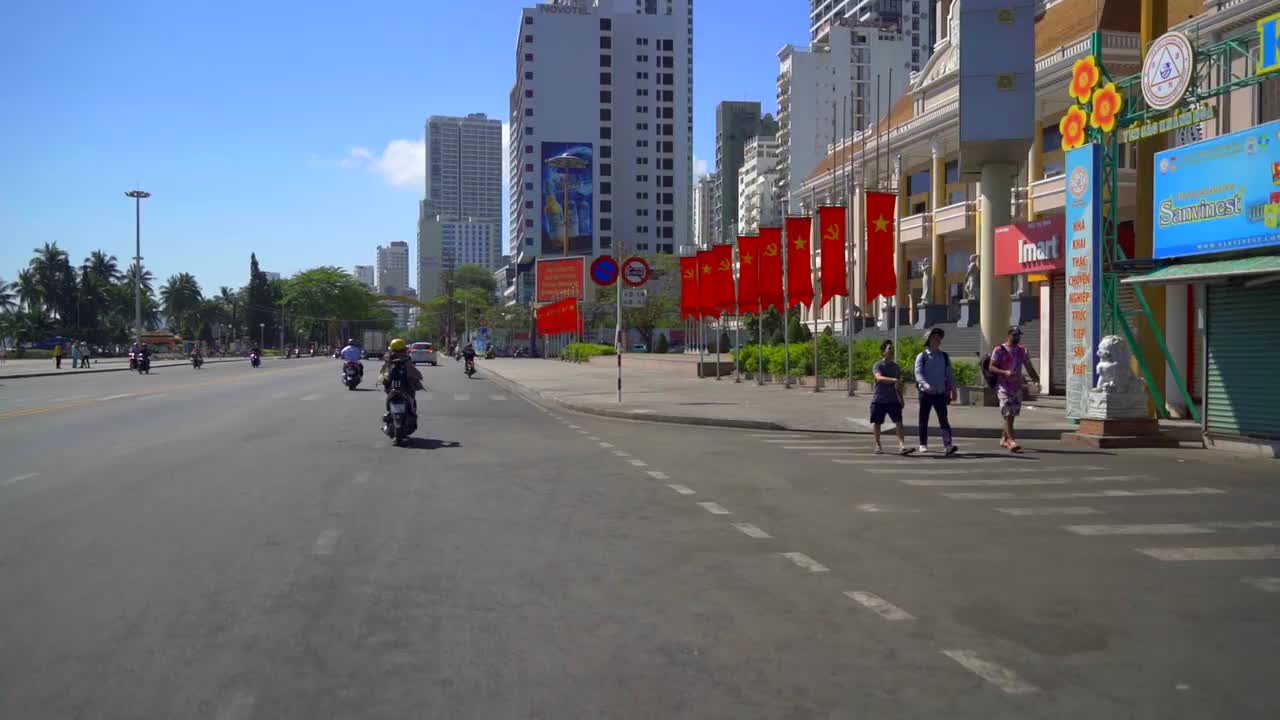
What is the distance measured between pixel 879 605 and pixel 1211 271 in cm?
1147

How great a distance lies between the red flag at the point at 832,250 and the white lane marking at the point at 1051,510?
19.1 metres

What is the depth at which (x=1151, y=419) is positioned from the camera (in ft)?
52.2

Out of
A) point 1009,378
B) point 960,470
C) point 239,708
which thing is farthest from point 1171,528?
point 239,708

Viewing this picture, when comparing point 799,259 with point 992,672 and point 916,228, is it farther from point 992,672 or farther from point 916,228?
point 992,672

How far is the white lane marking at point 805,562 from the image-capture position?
6910mm

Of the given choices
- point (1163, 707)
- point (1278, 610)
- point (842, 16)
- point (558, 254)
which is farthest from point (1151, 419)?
point (842, 16)

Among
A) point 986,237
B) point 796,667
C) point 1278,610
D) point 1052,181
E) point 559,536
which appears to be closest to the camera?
point 796,667

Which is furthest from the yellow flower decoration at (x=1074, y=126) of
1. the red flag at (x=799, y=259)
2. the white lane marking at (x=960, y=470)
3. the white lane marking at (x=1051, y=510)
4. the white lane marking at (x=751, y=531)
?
the red flag at (x=799, y=259)

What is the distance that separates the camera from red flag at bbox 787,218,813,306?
31.7 m

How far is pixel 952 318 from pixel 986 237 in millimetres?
20433

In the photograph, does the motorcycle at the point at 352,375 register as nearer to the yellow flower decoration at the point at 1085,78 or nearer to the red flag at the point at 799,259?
the red flag at the point at 799,259

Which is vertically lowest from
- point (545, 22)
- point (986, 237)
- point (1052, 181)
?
point (986, 237)

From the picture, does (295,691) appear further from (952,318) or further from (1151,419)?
(952,318)

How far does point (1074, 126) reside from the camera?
17.5 meters
